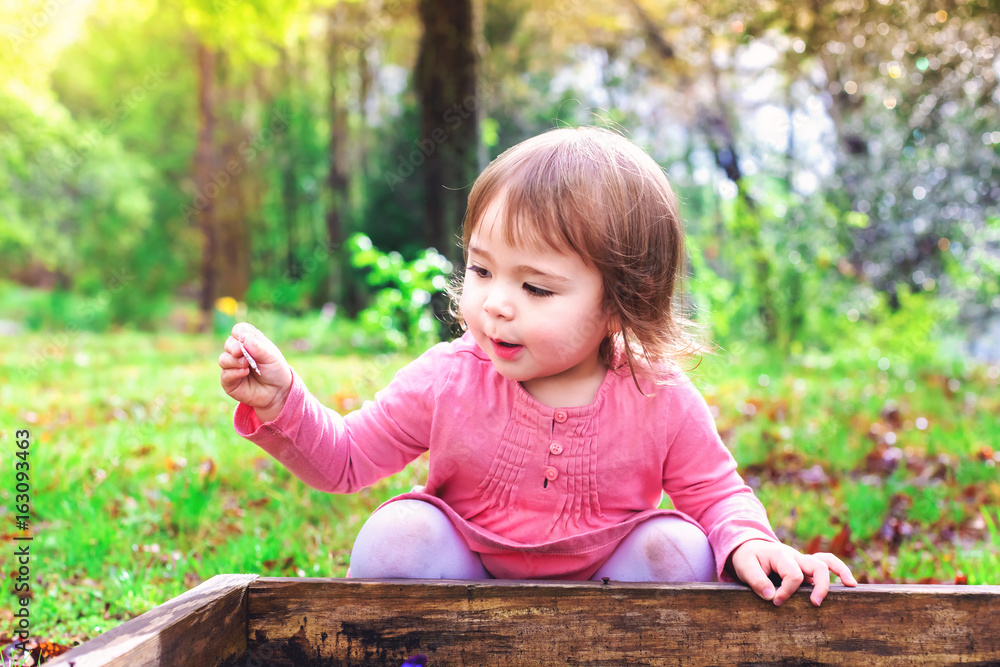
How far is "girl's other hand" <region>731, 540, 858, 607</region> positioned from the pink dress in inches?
3.5

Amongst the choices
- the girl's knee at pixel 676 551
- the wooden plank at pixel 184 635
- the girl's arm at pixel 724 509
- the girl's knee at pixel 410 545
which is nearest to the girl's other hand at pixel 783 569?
the girl's arm at pixel 724 509

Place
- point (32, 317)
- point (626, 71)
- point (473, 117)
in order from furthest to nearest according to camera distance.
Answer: point (626, 71)
point (32, 317)
point (473, 117)

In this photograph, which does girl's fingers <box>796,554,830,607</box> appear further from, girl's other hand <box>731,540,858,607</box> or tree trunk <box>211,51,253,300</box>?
tree trunk <box>211,51,253,300</box>

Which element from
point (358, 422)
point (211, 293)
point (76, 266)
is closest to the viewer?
point (358, 422)

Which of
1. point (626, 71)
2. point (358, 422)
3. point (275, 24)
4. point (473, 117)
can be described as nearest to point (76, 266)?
point (275, 24)

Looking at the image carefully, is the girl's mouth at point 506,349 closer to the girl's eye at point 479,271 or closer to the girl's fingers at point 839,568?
the girl's eye at point 479,271

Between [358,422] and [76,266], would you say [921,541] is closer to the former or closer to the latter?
[358,422]

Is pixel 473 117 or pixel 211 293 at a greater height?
pixel 473 117

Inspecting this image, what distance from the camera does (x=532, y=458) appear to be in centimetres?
155

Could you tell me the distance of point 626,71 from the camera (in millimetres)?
13906

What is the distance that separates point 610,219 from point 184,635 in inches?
40.4

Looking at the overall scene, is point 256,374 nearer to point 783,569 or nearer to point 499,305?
point 499,305

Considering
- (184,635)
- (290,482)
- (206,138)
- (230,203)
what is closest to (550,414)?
(184,635)

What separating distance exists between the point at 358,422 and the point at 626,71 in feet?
44.3
